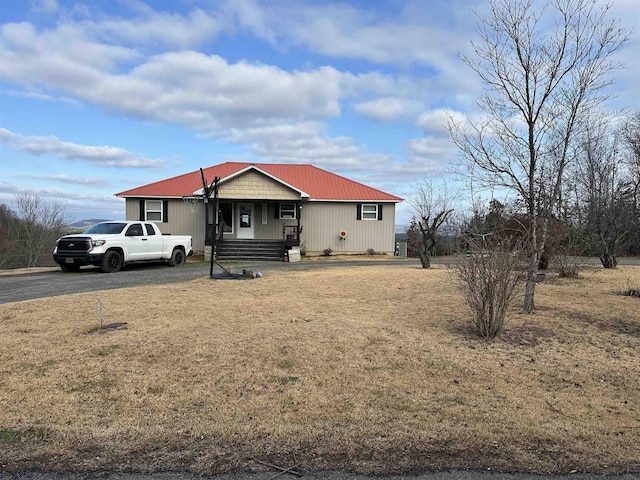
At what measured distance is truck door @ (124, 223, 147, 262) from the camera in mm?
14414

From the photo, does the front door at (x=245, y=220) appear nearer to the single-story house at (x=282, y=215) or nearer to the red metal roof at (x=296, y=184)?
the single-story house at (x=282, y=215)

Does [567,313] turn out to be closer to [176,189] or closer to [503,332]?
[503,332]

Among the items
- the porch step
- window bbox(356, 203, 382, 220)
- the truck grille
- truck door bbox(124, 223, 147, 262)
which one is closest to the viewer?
the truck grille

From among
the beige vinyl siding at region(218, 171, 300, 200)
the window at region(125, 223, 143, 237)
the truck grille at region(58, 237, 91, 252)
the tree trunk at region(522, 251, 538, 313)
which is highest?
the beige vinyl siding at region(218, 171, 300, 200)

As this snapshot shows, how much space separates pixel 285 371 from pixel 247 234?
17.7 m

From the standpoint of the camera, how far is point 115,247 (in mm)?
13938

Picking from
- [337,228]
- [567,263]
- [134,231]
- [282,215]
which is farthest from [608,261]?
[134,231]

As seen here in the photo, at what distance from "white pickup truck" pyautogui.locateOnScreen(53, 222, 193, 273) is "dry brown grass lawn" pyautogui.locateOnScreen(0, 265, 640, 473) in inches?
238

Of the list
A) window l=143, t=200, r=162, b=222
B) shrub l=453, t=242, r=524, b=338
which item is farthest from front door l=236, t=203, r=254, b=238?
shrub l=453, t=242, r=524, b=338

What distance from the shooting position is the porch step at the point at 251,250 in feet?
63.1

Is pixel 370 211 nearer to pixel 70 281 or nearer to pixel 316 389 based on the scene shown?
pixel 70 281

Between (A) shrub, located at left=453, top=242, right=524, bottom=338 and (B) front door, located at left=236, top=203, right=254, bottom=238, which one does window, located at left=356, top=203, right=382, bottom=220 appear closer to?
(B) front door, located at left=236, top=203, right=254, bottom=238

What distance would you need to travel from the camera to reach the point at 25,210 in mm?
41188

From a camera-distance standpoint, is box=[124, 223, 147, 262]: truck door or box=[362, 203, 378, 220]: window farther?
box=[362, 203, 378, 220]: window
